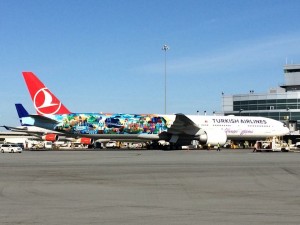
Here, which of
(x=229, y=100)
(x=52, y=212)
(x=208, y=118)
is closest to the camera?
(x=52, y=212)

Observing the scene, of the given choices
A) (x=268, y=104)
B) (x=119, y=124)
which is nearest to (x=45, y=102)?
(x=119, y=124)

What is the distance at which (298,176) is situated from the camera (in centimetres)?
2102

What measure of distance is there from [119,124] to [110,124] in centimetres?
122

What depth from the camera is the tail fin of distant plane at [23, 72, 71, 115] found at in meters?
60.8

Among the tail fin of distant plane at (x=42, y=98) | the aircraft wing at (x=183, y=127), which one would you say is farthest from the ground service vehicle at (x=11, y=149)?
the aircraft wing at (x=183, y=127)

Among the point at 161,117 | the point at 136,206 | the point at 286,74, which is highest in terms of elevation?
the point at 286,74

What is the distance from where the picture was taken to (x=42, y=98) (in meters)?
61.3

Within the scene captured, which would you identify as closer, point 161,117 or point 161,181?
point 161,181

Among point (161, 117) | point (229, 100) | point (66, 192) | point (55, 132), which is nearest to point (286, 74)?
point (229, 100)

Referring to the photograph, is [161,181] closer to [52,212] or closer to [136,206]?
[136,206]

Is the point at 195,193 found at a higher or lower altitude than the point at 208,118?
lower

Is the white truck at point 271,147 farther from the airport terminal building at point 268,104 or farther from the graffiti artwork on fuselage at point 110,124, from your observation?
the airport terminal building at point 268,104

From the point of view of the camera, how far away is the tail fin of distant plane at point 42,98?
200 feet

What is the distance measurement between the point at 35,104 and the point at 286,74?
8561 cm
